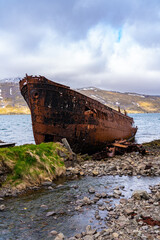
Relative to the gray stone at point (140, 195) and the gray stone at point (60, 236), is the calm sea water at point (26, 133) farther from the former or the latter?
the gray stone at point (60, 236)

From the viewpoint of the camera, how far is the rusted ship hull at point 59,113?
41.9 ft

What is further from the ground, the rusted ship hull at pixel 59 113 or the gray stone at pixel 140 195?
the rusted ship hull at pixel 59 113

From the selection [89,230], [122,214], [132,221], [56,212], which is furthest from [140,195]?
[56,212]

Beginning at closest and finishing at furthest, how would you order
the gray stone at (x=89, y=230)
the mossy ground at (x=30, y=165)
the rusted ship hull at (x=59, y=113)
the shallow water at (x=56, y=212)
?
the gray stone at (x=89, y=230) < the shallow water at (x=56, y=212) < the mossy ground at (x=30, y=165) < the rusted ship hull at (x=59, y=113)

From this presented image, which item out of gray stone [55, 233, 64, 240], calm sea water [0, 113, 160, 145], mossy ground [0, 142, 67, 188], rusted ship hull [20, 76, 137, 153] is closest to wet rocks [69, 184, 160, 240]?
gray stone [55, 233, 64, 240]

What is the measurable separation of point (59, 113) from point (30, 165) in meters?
5.42

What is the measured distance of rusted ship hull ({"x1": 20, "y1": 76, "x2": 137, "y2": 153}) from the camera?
12758mm

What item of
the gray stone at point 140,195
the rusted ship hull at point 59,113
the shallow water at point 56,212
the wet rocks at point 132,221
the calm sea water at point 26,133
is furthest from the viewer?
the calm sea water at point 26,133

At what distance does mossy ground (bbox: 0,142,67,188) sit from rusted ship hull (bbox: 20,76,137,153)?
10.5 ft

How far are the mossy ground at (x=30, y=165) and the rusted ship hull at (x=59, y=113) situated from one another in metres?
3.20

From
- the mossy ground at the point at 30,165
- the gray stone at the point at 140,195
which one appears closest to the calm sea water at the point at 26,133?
the mossy ground at the point at 30,165

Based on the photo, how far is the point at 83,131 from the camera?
554 inches

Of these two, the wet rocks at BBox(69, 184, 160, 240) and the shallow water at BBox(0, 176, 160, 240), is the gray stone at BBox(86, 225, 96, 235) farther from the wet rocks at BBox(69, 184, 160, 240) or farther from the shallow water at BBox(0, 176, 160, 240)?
the shallow water at BBox(0, 176, 160, 240)

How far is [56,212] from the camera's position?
5617 millimetres
